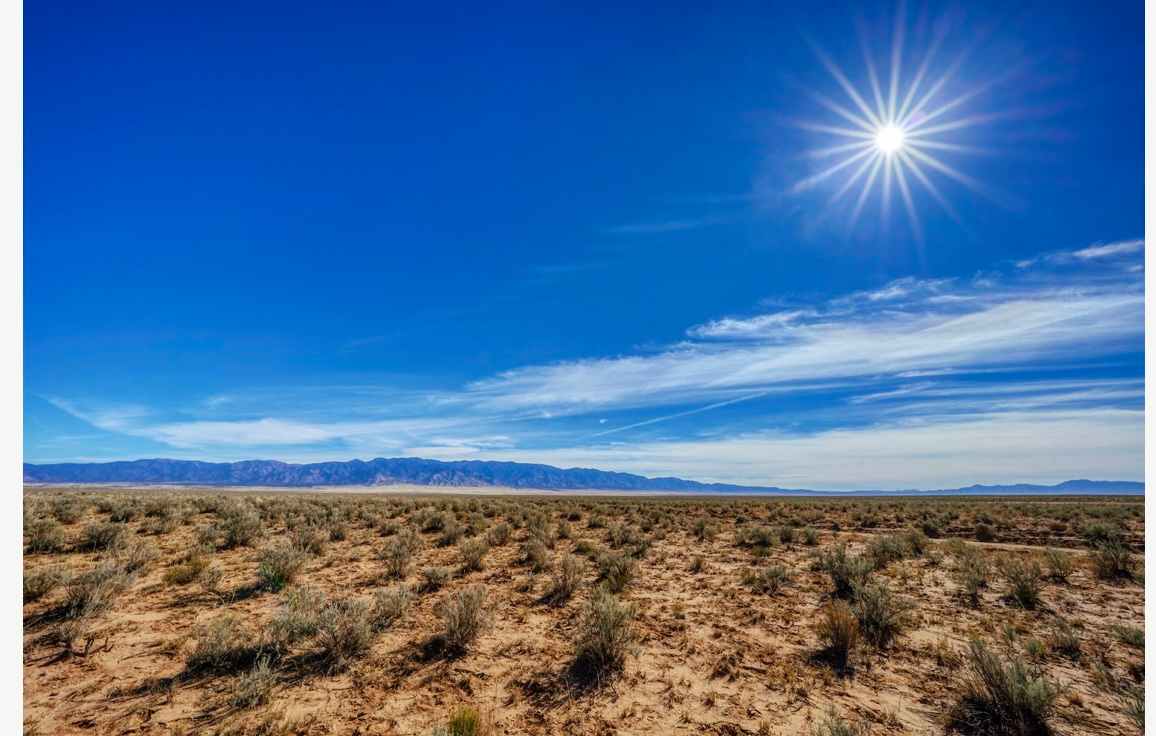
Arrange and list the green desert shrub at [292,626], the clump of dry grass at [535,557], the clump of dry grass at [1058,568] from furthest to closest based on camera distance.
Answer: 1. the clump of dry grass at [535,557]
2. the clump of dry grass at [1058,568]
3. the green desert shrub at [292,626]

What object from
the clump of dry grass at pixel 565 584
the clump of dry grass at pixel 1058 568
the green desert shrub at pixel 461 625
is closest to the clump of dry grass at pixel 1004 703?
the green desert shrub at pixel 461 625

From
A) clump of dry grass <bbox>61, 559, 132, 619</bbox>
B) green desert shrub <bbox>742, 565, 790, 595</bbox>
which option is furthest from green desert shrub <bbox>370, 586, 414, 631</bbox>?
green desert shrub <bbox>742, 565, 790, 595</bbox>

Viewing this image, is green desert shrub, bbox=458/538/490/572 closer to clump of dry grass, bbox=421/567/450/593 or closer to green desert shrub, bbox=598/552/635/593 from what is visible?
clump of dry grass, bbox=421/567/450/593

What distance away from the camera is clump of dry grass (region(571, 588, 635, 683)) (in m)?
6.31

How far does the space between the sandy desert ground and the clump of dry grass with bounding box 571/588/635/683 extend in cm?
4

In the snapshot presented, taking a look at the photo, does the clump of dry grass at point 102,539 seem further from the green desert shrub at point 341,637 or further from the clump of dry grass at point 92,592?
the green desert shrub at point 341,637

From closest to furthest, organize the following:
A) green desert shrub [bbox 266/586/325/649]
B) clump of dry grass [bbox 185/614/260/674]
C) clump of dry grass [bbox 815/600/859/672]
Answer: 1. clump of dry grass [bbox 185/614/260/674]
2. green desert shrub [bbox 266/586/325/649]
3. clump of dry grass [bbox 815/600/859/672]

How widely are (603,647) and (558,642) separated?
1154 millimetres

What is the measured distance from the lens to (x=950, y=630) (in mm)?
7879

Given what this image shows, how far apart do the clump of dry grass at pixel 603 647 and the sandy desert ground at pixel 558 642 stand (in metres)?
0.04

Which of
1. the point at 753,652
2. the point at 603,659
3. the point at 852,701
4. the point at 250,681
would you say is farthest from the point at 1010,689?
the point at 250,681

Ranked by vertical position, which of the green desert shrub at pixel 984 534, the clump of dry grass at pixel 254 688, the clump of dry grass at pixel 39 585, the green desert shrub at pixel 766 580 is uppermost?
the clump of dry grass at pixel 39 585

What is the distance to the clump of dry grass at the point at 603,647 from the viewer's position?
20.7ft
